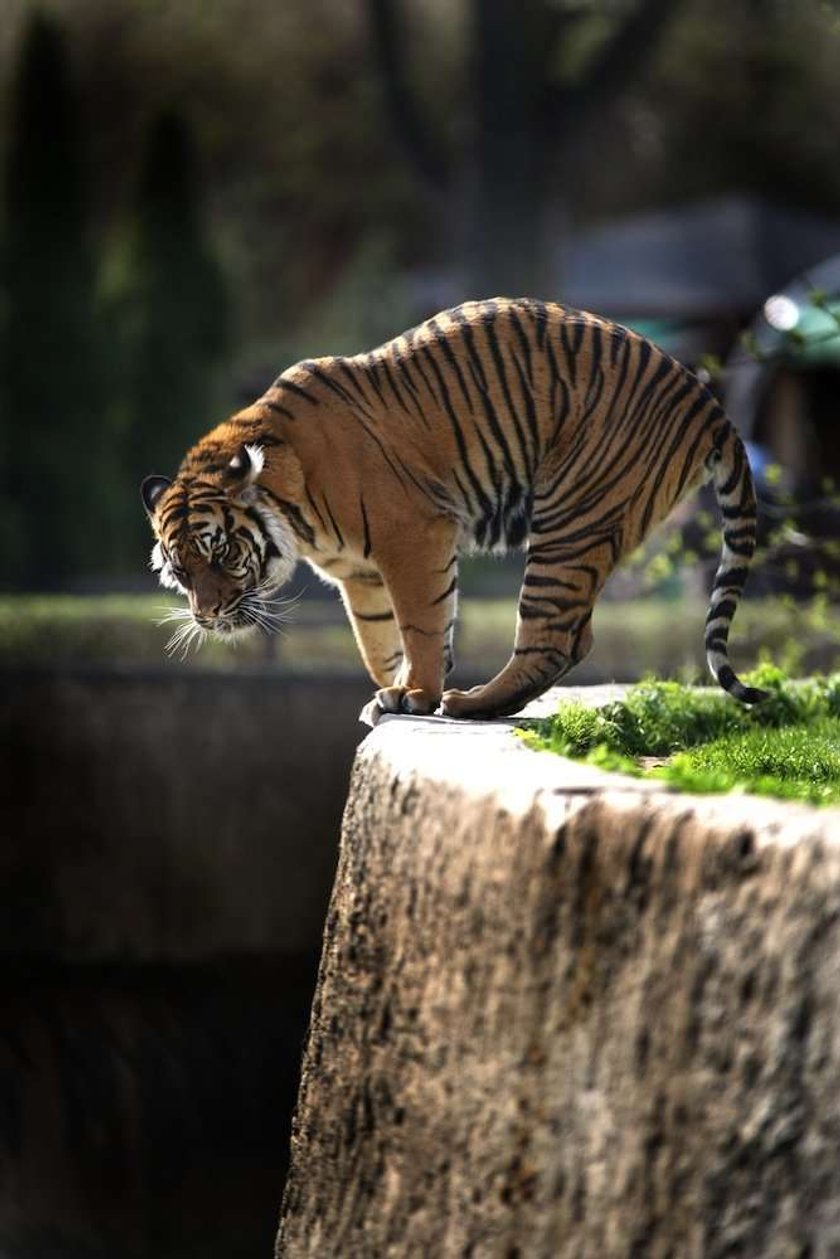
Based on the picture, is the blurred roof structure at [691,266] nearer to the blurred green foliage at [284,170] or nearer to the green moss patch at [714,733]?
the blurred green foliage at [284,170]

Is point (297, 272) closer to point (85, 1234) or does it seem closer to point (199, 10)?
point (199, 10)

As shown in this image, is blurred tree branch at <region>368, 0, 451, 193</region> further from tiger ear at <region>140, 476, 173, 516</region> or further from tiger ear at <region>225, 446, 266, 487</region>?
tiger ear at <region>225, 446, 266, 487</region>

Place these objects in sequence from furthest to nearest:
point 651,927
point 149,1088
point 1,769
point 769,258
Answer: point 769,258, point 1,769, point 149,1088, point 651,927

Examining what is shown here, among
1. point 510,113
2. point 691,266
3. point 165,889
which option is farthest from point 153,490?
point 691,266

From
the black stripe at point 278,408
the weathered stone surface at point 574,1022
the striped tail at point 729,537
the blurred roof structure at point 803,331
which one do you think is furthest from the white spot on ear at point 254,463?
the blurred roof structure at point 803,331

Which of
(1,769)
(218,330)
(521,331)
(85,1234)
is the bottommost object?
(85,1234)

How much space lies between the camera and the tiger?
21.1 ft

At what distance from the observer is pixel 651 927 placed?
4211 mm

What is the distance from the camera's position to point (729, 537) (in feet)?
22.0

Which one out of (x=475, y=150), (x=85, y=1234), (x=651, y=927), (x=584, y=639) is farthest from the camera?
(x=475, y=150)

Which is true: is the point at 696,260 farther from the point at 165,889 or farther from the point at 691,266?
the point at 165,889

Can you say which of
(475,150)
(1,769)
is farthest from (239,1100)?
(475,150)

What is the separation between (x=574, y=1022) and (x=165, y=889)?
770 centimetres

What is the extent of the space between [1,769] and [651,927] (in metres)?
8.17
